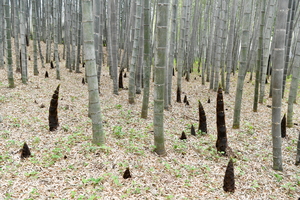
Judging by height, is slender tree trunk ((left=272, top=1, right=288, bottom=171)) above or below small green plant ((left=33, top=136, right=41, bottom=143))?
above

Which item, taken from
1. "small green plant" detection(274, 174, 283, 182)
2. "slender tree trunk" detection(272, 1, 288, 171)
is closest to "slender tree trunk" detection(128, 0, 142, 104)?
"slender tree trunk" detection(272, 1, 288, 171)

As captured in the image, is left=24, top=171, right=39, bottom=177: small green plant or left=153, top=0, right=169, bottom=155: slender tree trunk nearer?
left=24, top=171, right=39, bottom=177: small green plant

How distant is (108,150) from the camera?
4109mm

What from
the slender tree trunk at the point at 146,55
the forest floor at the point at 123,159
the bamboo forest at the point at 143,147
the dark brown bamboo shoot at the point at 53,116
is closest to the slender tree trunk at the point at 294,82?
the bamboo forest at the point at 143,147

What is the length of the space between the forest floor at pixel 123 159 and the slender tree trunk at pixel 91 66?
0.34 m

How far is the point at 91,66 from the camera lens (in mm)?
3848

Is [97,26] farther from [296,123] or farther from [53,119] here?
[296,123]

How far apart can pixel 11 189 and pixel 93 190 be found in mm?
1101

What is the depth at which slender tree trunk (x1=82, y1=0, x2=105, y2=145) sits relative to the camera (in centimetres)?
368

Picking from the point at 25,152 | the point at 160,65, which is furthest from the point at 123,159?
the point at 160,65

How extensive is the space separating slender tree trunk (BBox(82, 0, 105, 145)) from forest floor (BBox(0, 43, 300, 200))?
0.34 metres

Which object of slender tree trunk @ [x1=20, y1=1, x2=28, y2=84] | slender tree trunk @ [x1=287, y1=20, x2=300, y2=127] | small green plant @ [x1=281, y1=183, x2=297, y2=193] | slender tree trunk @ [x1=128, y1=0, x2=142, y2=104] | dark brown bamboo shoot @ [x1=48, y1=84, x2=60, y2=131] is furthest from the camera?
slender tree trunk @ [x1=20, y1=1, x2=28, y2=84]

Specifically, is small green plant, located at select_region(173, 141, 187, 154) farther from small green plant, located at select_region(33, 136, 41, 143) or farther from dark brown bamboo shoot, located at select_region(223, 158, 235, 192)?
small green plant, located at select_region(33, 136, 41, 143)

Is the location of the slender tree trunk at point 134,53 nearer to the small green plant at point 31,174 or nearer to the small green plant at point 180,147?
the small green plant at point 180,147
